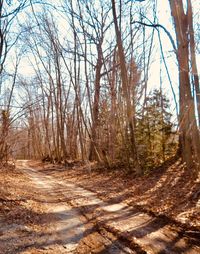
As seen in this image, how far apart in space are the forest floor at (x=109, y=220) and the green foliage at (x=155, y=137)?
9.19 feet

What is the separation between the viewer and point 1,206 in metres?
8.12

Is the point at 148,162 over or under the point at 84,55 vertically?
under

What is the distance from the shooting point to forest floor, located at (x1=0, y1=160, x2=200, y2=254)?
5793mm

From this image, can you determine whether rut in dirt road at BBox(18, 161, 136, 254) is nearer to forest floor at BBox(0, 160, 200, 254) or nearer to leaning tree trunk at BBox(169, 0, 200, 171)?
forest floor at BBox(0, 160, 200, 254)

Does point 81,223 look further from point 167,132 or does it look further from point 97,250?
point 167,132

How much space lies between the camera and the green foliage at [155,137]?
15.1 meters

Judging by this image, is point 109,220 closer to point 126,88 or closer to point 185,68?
point 185,68

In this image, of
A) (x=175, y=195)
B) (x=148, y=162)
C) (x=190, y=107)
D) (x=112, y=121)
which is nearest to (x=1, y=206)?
(x=175, y=195)

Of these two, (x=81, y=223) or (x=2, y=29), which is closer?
(x=81, y=223)

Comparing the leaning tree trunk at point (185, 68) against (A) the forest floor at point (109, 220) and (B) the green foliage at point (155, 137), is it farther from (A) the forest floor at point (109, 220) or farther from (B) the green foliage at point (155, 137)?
(B) the green foliage at point (155, 137)

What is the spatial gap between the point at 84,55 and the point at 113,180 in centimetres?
958

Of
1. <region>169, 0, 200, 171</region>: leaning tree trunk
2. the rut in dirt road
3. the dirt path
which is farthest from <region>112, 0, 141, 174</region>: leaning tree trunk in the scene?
the rut in dirt road

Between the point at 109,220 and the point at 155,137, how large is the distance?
26.5 feet

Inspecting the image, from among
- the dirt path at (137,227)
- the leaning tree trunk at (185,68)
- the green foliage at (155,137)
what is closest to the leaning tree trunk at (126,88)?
the green foliage at (155,137)
